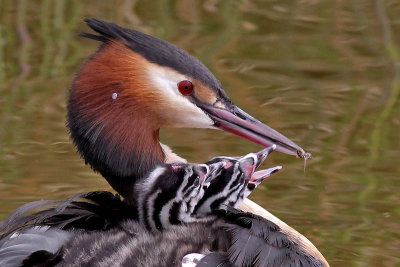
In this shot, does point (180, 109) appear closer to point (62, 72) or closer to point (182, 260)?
point (182, 260)

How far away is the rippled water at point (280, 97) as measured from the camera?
6262 millimetres

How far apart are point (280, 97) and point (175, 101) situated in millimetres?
3104

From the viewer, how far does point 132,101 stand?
4770mm

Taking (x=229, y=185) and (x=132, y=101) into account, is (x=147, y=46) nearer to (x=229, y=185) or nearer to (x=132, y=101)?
(x=132, y=101)

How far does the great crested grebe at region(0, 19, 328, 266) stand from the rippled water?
122 centimetres

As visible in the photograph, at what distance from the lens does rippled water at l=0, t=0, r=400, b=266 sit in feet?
20.5

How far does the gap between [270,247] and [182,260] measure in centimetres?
42

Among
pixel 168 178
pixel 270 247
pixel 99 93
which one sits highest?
pixel 99 93

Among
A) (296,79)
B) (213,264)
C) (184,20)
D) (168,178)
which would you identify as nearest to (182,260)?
(213,264)

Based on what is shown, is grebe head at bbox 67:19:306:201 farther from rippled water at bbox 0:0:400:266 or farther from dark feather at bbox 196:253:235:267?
rippled water at bbox 0:0:400:266

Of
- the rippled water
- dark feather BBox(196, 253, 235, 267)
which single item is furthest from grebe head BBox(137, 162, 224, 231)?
the rippled water

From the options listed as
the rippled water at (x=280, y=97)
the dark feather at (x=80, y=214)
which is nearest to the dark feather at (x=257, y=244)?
the dark feather at (x=80, y=214)

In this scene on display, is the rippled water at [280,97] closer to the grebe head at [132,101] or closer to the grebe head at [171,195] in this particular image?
the grebe head at [132,101]

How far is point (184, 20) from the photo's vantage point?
9.14m
